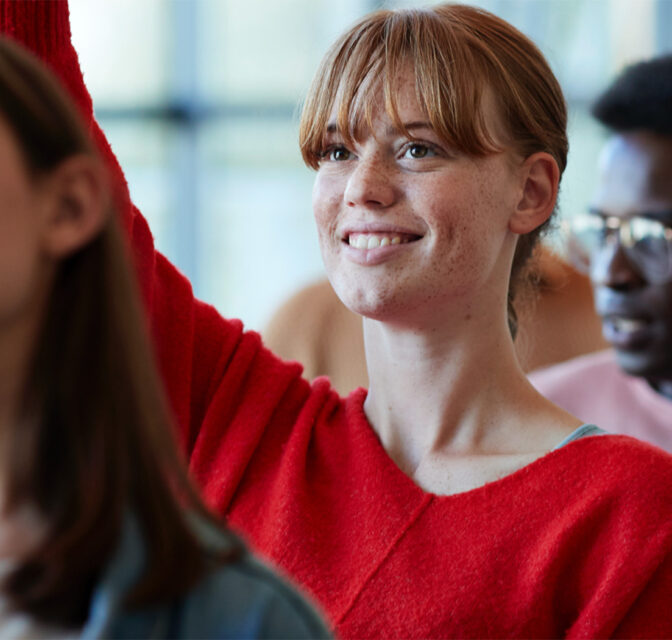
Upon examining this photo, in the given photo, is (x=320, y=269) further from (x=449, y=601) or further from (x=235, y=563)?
(x=235, y=563)

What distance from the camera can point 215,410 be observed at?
1.27m

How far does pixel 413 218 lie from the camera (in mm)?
1145

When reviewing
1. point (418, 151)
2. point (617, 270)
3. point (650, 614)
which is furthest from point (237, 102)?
point (650, 614)

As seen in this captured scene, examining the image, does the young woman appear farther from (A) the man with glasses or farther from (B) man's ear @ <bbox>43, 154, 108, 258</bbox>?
(A) the man with glasses

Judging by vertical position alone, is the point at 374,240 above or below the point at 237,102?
above

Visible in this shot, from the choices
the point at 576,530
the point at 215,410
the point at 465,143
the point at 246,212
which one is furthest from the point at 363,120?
the point at 246,212

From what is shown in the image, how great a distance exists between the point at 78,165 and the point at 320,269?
3.65 metres

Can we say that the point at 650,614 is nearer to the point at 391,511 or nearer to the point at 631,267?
the point at 391,511

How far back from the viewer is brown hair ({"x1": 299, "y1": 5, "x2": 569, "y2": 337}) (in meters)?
1.13

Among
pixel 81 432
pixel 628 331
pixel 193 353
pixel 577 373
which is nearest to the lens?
pixel 81 432

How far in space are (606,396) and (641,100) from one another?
64 centimetres

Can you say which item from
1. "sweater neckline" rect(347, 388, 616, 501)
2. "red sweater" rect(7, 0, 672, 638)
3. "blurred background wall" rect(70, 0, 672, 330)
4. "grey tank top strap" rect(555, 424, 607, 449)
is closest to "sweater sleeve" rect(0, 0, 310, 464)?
"red sweater" rect(7, 0, 672, 638)

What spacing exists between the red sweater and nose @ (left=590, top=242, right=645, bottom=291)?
1058 mm

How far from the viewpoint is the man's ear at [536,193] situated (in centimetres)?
122
